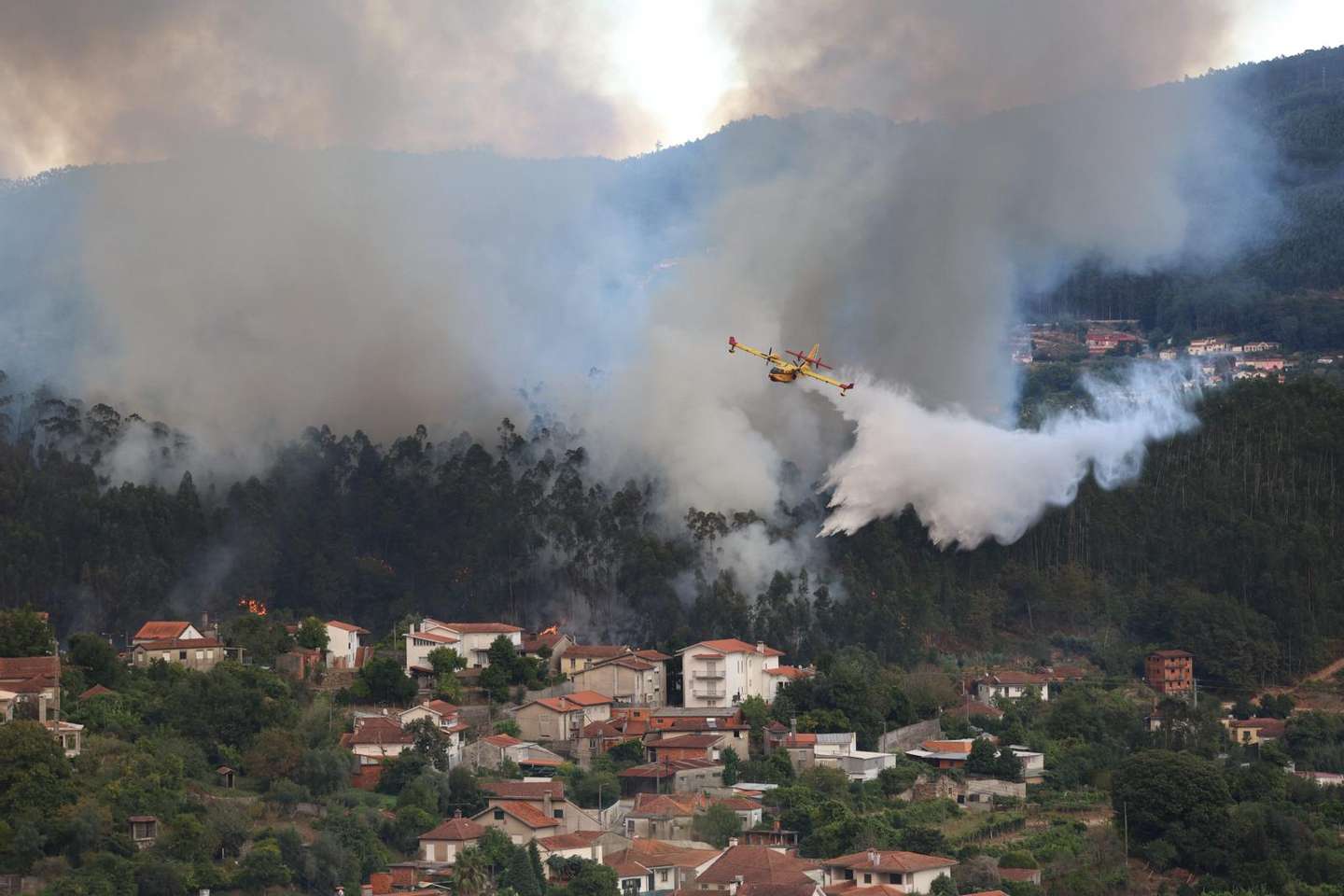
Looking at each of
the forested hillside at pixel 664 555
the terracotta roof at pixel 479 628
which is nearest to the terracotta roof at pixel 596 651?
the terracotta roof at pixel 479 628

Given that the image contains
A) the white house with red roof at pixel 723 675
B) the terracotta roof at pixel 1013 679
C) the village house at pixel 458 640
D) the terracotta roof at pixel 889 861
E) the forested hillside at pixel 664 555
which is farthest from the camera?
the forested hillside at pixel 664 555

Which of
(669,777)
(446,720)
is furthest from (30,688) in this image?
(669,777)

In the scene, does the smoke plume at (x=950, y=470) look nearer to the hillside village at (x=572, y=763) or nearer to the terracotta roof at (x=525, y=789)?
the hillside village at (x=572, y=763)

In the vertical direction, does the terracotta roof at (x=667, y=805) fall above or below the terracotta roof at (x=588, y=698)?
below

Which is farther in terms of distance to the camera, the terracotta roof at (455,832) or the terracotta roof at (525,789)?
the terracotta roof at (525,789)

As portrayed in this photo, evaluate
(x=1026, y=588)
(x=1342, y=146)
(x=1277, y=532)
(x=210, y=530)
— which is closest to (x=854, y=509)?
(x=1026, y=588)

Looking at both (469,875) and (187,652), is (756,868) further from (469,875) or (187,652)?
(187,652)

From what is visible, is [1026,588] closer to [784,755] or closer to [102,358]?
[784,755]
